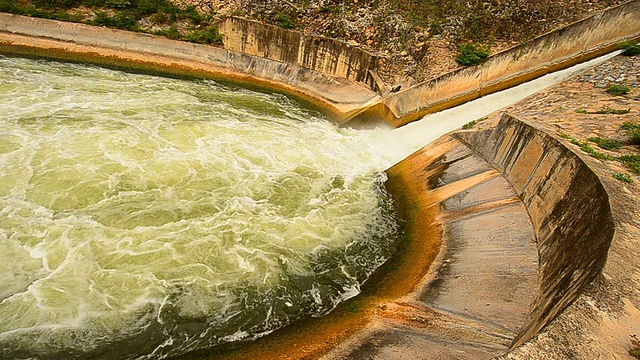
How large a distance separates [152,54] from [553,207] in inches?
804

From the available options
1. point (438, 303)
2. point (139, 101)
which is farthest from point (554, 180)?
point (139, 101)

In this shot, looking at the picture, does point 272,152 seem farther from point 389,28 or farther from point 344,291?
point 389,28

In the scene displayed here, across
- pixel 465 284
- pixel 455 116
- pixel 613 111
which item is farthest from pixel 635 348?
pixel 455 116

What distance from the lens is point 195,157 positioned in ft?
42.2

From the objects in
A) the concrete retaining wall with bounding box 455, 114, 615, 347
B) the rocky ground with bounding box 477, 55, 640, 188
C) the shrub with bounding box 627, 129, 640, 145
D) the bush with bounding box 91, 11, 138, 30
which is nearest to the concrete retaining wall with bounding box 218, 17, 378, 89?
the bush with bounding box 91, 11, 138, 30

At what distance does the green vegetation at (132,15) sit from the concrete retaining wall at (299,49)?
1221 millimetres

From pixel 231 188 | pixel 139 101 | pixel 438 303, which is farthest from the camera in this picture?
pixel 139 101

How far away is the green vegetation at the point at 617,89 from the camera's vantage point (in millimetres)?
13422

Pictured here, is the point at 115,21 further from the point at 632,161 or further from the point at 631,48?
the point at 631,48

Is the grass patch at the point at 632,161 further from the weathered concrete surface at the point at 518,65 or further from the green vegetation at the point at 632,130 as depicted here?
the weathered concrete surface at the point at 518,65

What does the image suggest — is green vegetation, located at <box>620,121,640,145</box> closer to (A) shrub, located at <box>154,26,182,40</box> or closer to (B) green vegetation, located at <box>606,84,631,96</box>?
(B) green vegetation, located at <box>606,84,631,96</box>

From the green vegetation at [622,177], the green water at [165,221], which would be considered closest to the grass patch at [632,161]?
the green vegetation at [622,177]

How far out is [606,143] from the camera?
10.5 meters

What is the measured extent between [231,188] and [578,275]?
8.92 m
